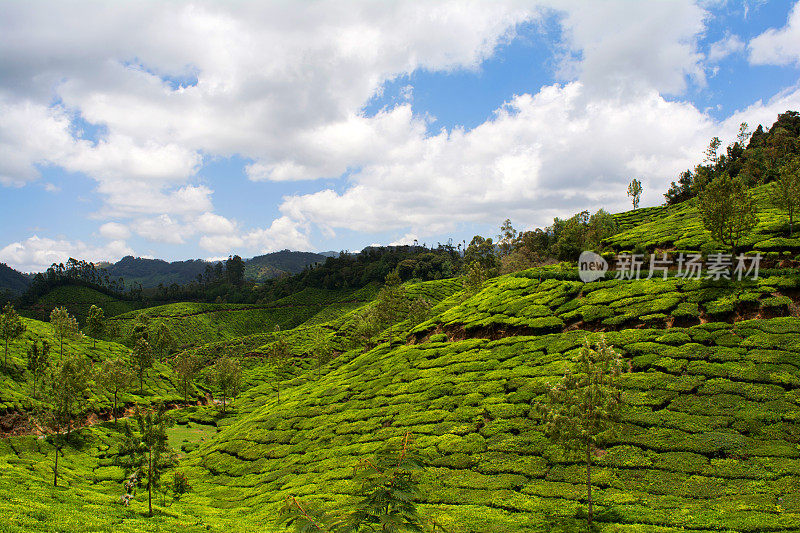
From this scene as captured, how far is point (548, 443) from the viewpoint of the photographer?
25.1 metres

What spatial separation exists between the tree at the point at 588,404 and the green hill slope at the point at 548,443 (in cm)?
276

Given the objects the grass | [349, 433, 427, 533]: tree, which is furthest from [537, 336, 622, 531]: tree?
the grass

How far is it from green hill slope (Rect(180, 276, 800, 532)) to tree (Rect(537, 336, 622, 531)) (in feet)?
9.07

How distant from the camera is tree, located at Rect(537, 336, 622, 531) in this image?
17453 millimetres

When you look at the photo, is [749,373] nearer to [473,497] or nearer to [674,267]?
[473,497]

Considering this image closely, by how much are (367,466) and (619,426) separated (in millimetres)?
14817

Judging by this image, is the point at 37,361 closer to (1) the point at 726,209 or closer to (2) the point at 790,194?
(1) the point at 726,209

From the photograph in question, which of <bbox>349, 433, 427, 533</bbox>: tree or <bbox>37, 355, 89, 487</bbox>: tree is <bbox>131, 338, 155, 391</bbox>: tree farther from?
<bbox>349, 433, 427, 533</bbox>: tree

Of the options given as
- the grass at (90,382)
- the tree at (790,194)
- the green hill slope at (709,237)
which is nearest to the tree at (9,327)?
the grass at (90,382)

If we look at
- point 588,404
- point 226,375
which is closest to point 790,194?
point 588,404

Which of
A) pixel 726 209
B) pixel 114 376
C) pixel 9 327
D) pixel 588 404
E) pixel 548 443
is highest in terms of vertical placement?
pixel 726 209

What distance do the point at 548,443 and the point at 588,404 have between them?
346 inches

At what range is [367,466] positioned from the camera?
7570mm

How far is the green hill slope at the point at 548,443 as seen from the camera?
18.9 metres
